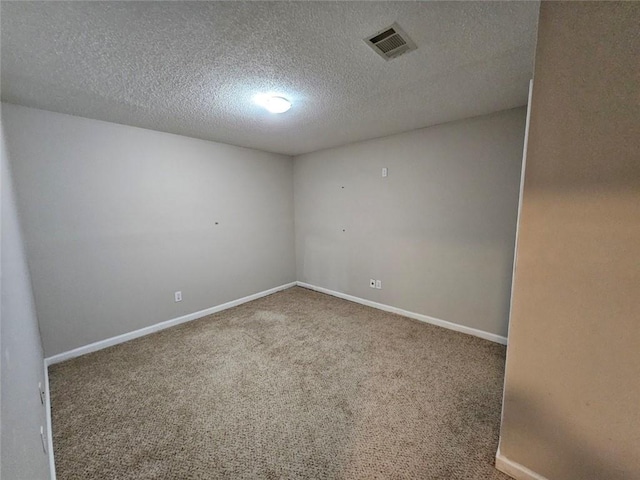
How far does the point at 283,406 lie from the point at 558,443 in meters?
1.52

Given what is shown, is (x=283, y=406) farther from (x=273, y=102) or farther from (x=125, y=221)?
(x=125, y=221)

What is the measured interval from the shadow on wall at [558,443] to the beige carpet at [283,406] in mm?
302

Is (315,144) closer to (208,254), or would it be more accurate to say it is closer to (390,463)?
(208,254)

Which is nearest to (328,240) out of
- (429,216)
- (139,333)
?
(429,216)

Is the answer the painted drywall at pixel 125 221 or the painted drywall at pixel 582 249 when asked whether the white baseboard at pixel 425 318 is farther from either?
the painted drywall at pixel 582 249

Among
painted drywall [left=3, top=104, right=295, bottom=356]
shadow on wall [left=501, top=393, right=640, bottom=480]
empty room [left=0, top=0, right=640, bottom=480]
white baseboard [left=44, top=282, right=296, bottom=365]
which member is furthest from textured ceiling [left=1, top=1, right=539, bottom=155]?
white baseboard [left=44, top=282, right=296, bottom=365]

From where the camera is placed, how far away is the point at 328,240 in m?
3.97

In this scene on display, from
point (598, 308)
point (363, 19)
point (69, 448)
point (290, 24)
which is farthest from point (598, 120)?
point (69, 448)

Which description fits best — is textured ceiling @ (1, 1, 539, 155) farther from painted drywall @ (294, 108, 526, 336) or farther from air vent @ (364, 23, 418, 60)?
painted drywall @ (294, 108, 526, 336)

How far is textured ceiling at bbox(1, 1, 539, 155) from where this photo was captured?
3.78 ft

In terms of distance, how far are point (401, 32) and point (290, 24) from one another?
568 mm

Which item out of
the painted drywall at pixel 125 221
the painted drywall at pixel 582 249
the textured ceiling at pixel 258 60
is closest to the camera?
the painted drywall at pixel 582 249

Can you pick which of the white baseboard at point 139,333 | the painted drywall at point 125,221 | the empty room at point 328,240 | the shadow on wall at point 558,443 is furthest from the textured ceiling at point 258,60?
the white baseboard at point 139,333

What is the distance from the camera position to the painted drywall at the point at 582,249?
931mm
